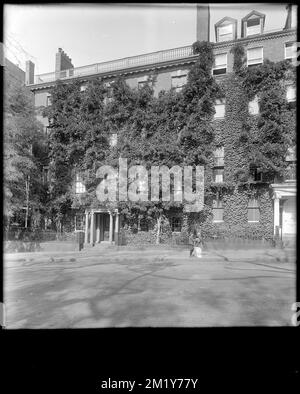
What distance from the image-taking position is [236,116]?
1510cm

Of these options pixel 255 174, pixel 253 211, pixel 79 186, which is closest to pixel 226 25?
pixel 79 186

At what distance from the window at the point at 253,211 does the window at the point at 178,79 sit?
818cm

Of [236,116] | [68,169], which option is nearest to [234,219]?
→ [236,116]

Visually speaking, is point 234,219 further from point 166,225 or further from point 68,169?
point 68,169

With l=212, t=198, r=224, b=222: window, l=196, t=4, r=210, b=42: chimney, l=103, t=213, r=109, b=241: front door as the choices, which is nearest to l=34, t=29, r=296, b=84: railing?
l=196, t=4, r=210, b=42: chimney

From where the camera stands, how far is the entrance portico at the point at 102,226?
52.1 feet

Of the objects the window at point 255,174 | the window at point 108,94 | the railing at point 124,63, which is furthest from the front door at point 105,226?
the window at point 255,174

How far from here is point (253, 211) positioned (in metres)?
16.1

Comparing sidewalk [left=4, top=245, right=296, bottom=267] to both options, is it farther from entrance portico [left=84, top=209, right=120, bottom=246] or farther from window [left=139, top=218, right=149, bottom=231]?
window [left=139, top=218, right=149, bottom=231]

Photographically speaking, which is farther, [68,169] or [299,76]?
[68,169]

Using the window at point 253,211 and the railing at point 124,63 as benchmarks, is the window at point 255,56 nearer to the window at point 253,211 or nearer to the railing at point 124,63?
the railing at point 124,63

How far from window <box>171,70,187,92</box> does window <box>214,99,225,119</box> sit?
252 cm

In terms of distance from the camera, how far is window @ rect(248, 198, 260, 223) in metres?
15.8
